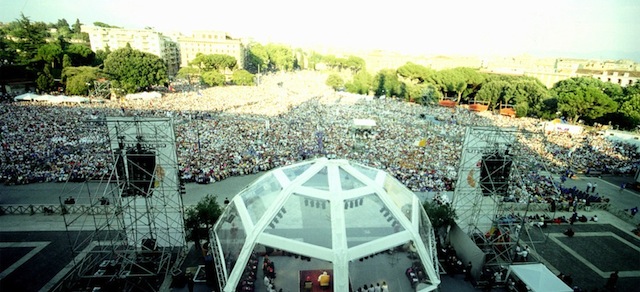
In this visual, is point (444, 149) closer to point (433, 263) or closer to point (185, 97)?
point (433, 263)

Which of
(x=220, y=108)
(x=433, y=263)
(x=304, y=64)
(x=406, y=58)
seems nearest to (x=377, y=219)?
(x=433, y=263)

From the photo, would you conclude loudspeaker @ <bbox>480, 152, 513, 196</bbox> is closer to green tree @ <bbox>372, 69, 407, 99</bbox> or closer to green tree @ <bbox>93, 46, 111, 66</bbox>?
green tree @ <bbox>372, 69, 407, 99</bbox>

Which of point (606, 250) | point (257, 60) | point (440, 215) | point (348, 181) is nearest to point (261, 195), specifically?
point (348, 181)

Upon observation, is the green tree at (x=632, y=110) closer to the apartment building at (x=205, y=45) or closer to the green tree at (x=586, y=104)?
the green tree at (x=586, y=104)

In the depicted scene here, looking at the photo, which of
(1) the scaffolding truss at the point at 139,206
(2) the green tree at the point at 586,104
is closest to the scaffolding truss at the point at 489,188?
(1) the scaffolding truss at the point at 139,206

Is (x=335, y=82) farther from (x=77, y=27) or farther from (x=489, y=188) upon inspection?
(x=77, y=27)

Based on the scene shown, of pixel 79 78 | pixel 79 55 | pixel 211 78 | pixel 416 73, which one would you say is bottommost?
pixel 79 78
